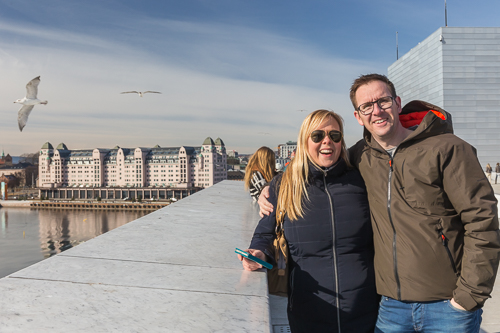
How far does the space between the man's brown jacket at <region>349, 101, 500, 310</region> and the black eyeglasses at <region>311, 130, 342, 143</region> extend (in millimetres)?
212

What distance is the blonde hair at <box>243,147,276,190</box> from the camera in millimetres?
4320

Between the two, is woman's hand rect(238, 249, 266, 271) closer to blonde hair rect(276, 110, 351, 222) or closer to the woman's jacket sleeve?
the woman's jacket sleeve

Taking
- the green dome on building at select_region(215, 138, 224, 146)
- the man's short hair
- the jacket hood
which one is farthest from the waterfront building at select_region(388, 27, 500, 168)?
the man's short hair

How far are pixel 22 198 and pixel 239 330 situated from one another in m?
92.1

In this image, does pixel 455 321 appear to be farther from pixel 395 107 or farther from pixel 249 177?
pixel 249 177

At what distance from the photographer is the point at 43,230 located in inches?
1924

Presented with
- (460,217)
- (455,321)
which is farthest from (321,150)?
(455,321)

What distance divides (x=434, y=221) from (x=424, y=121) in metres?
0.38

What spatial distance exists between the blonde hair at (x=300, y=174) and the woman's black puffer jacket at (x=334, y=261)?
4 cm

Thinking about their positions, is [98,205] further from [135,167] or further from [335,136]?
[335,136]

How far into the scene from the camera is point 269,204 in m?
1.90

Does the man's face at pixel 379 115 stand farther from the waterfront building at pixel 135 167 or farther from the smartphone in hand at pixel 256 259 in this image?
the waterfront building at pixel 135 167

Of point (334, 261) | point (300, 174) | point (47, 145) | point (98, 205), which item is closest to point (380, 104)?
point (300, 174)

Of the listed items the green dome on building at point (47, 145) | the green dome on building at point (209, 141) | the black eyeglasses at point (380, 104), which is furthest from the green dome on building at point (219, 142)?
the black eyeglasses at point (380, 104)
